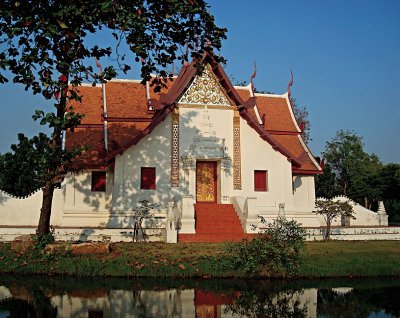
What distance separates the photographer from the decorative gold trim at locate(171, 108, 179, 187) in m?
17.2

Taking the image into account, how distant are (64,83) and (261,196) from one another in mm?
9757

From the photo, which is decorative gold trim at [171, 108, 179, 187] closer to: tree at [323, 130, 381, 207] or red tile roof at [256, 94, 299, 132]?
red tile roof at [256, 94, 299, 132]

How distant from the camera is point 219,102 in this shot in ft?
58.3

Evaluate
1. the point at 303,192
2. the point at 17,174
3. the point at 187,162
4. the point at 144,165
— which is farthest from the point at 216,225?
the point at 17,174

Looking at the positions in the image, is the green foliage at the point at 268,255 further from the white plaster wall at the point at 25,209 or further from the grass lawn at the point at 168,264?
the white plaster wall at the point at 25,209

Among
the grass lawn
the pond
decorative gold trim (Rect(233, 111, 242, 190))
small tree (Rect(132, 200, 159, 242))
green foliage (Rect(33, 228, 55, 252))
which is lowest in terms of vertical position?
the pond

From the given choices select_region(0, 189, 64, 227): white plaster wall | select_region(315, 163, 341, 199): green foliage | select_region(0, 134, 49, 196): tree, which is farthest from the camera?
select_region(315, 163, 341, 199): green foliage

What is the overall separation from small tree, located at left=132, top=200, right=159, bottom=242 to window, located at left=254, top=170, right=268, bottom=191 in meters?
3.95

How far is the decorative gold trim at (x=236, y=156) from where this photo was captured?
698 inches

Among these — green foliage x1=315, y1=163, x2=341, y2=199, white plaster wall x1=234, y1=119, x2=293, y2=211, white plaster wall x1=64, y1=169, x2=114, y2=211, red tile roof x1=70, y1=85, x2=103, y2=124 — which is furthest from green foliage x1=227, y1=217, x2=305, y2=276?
green foliage x1=315, y1=163, x2=341, y2=199

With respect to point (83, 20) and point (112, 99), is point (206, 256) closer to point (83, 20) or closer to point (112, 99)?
point (83, 20)

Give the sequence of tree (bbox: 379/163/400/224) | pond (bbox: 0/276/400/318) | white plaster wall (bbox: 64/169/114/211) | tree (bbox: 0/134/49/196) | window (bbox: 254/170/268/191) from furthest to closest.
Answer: tree (bbox: 379/163/400/224), tree (bbox: 0/134/49/196), window (bbox: 254/170/268/191), white plaster wall (bbox: 64/169/114/211), pond (bbox: 0/276/400/318)

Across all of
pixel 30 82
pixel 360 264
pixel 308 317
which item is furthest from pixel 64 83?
pixel 360 264

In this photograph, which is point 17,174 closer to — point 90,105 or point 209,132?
point 90,105
